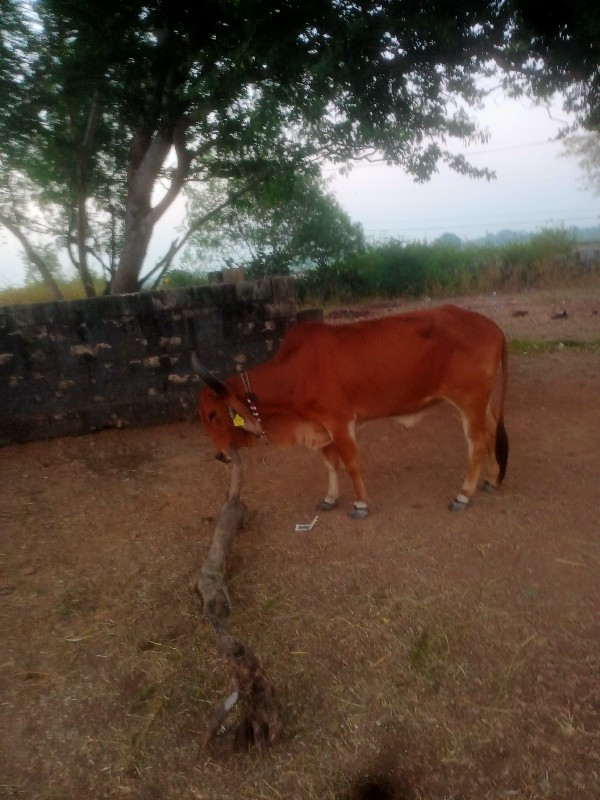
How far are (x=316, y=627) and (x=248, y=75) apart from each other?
5.28m

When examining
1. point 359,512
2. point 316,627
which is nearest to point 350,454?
point 359,512

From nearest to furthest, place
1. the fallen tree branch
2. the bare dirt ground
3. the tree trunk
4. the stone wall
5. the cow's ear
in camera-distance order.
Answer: the bare dirt ground, the fallen tree branch, the cow's ear, the stone wall, the tree trunk

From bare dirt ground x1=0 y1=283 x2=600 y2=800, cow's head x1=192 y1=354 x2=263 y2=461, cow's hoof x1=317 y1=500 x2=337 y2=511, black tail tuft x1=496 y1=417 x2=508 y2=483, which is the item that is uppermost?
cow's head x1=192 y1=354 x2=263 y2=461

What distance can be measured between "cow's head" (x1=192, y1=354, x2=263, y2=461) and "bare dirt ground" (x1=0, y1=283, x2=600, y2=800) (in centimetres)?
66

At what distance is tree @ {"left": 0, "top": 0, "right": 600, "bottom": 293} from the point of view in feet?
20.5

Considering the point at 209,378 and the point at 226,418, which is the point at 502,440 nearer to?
the point at 226,418

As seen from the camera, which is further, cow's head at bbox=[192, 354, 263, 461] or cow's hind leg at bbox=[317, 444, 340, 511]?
cow's hind leg at bbox=[317, 444, 340, 511]

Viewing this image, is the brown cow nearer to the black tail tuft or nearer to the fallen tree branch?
the black tail tuft

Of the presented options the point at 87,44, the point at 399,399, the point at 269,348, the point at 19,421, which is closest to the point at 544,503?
the point at 399,399

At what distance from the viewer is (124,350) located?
22.6 feet

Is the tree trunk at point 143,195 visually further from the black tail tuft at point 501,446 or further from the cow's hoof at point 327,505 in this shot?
the black tail tuft at point 501,446

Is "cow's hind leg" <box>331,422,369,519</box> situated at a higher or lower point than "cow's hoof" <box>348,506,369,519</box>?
higher

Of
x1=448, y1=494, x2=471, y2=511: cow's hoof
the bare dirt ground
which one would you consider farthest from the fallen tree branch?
x1=448, y1=494, x2=471, y2=511: cow's hoof

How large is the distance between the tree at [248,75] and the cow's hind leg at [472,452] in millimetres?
3304
